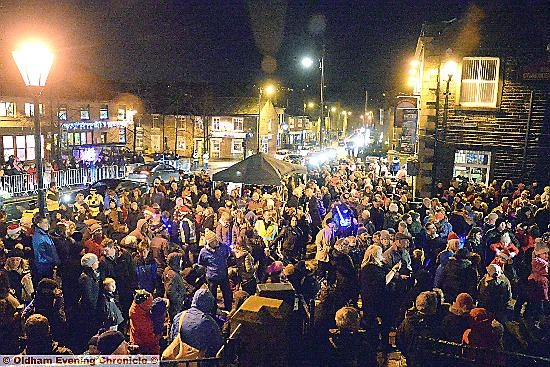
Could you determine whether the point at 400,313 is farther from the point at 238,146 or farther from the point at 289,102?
the point at 289,102

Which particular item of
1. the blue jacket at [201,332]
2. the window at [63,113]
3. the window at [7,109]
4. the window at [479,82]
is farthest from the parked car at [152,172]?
the blue jacket at [201,332]

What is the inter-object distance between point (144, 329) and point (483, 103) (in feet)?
56.2

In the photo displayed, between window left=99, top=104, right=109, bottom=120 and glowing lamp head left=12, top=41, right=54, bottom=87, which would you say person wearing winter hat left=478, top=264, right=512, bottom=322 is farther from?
window left=99, top=104, right=109, bottom=120

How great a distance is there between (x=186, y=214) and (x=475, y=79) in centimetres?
1313

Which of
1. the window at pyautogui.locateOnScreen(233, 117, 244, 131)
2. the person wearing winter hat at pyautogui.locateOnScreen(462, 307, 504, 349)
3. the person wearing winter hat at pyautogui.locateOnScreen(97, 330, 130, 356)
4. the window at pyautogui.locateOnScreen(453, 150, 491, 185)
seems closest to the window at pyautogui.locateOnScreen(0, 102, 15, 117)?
the window at pyautogui.locateOnScreen(233, 117, 244, 131)

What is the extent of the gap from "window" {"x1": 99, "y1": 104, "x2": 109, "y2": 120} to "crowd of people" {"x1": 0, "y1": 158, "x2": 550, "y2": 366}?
35.1 m

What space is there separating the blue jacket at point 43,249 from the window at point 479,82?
53.1 ft

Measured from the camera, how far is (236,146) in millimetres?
55406

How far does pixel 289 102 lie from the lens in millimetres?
76875

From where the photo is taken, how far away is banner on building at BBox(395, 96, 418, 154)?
811 inches

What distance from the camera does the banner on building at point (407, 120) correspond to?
20609mm

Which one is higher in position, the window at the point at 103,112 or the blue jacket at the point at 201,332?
the window at the point at 103,112

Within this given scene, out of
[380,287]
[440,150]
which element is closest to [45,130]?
[440,150]

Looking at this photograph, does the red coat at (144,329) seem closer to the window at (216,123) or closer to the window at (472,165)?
the window at (472,165)
